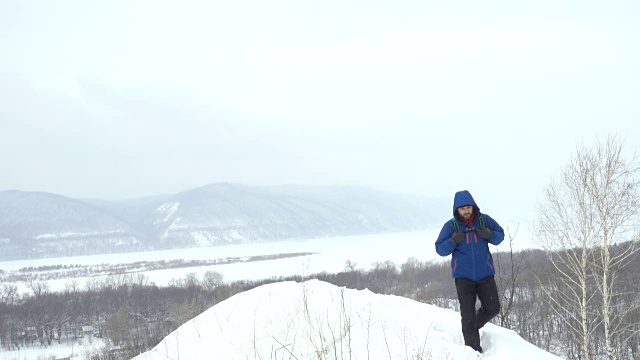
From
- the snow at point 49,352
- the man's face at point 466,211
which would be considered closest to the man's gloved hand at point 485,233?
the man's face at point 466,211

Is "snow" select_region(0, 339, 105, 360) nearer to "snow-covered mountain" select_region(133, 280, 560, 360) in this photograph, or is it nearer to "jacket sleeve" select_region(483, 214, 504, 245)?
"snow-covered mountain" select_region(133, 280, 560, 360)

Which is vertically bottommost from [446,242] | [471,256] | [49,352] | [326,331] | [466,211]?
[49,352]

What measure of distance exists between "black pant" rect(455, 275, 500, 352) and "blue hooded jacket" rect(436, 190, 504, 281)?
0.08 metres

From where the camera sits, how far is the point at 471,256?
15.8ft

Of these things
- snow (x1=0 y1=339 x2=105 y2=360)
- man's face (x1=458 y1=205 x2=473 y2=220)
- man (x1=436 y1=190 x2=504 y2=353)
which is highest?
man's face (x1=458 y1=205 x2=473 y2=220)

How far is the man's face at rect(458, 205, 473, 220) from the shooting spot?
4816mm

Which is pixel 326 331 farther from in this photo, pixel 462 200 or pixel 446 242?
pixel 462 200

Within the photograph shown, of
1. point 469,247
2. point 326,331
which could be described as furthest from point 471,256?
point 326,331

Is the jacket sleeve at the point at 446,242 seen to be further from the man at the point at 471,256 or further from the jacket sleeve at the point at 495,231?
the jacket sleeve at the point at 495,231

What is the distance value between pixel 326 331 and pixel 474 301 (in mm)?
1345

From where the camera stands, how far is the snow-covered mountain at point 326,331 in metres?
4.48

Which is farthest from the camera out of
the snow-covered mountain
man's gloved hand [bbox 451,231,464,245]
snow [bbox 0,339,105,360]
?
snow [bbox 0,339,105,360]

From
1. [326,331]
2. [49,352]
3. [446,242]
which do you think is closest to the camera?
[326,331]

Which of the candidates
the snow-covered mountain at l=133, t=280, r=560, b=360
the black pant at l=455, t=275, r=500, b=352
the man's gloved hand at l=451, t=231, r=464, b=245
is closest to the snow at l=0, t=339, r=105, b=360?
the snow-covered mountain at l=133, t=280, r=560, b=360
